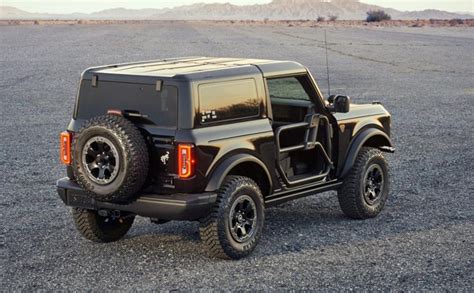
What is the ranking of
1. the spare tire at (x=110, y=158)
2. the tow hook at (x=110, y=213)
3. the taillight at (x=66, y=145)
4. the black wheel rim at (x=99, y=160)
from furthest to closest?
the taillight at (x=66, y=145) → the tow hook at (x=110, y=213) → the black wheel rim at (x=99, y=160) → the spare tire at (x=110, y=158)

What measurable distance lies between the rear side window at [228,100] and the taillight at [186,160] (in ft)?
1.00

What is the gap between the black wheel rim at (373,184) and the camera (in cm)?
839

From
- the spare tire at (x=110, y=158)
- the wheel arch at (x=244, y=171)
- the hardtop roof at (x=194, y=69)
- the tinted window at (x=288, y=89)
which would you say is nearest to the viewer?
the spare tire at (x=110, y=158)

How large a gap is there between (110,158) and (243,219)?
4.28ft

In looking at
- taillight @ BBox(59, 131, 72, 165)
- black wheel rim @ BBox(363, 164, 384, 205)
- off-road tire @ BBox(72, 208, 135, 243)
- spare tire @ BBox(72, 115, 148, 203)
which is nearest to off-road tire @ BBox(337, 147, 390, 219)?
black wheel rim @ BBox(363, 164, 384, 205)

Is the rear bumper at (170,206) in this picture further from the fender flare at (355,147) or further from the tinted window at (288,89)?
→ the fender flare at (355,147)

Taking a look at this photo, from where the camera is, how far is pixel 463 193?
31.8 ft

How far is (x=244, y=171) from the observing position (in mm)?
7258

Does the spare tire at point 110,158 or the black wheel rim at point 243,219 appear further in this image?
the black wheel rim at point 243,219

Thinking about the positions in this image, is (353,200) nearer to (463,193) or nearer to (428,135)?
(463,193)

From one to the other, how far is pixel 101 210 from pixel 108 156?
60 cm

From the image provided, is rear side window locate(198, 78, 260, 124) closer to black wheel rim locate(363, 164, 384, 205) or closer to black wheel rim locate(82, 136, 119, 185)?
black wheel rim locate(82, 136, 119, 185)

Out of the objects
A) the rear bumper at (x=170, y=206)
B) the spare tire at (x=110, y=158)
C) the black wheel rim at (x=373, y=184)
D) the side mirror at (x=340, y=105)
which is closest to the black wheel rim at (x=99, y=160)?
the spare tire at (x=110, y=158)

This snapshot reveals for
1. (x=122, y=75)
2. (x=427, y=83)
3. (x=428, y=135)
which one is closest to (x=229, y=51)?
(x=427, y=83)
